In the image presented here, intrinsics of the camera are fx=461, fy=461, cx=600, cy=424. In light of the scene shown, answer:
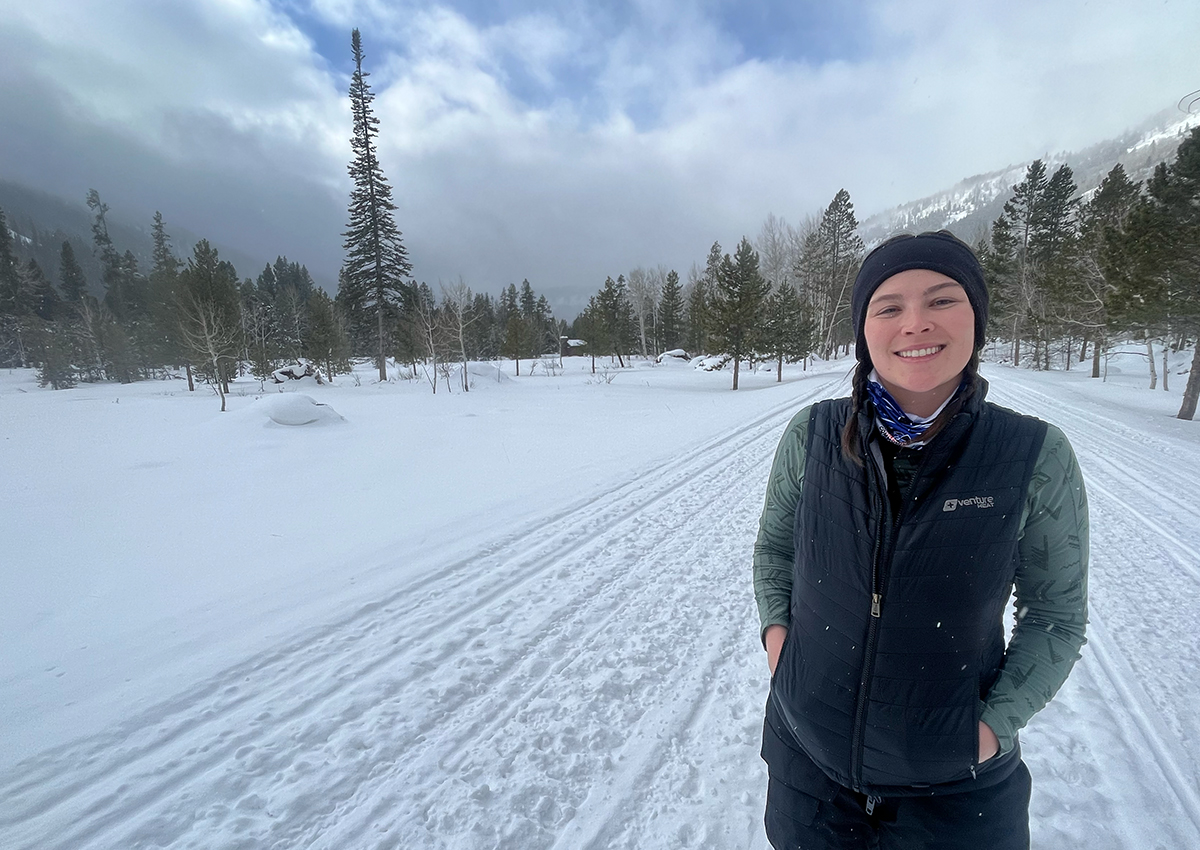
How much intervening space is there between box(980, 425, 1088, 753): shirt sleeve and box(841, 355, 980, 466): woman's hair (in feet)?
0.71

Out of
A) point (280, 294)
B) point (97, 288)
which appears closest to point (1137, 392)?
point (280, 294)

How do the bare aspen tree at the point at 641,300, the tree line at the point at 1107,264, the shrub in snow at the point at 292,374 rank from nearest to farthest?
the tree line at the point at 1107,264
the shrub in snow at the point at 292,374
the bare aspen tree at the point at 641,300

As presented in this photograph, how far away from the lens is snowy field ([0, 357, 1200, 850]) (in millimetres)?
2203

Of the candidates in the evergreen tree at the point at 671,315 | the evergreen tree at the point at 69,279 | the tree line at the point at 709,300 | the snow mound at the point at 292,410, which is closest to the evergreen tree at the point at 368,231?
the tree line at the point at 709,300

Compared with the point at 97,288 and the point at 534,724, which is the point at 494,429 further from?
the point at 97,288

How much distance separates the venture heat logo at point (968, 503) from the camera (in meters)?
1.21

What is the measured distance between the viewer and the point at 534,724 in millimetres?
2693

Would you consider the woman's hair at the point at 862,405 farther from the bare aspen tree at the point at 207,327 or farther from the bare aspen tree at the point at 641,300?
the bare aspen tree at the point at 641,300

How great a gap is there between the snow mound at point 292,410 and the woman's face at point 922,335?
14.3 meters

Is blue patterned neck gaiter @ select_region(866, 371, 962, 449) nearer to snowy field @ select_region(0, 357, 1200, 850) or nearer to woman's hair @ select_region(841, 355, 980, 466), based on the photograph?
woman's hair @ select_region(841, 355, 980, 466)

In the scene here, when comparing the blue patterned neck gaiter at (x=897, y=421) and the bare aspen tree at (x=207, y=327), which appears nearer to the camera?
the blue patterned neck gaiter at (x=897, y=421)

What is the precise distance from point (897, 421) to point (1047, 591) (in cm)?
57

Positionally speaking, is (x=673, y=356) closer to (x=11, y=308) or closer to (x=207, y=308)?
(x=207, y=308)

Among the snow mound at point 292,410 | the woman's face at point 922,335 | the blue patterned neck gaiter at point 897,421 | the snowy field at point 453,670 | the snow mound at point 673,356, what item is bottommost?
the snowy field at point 453,670
